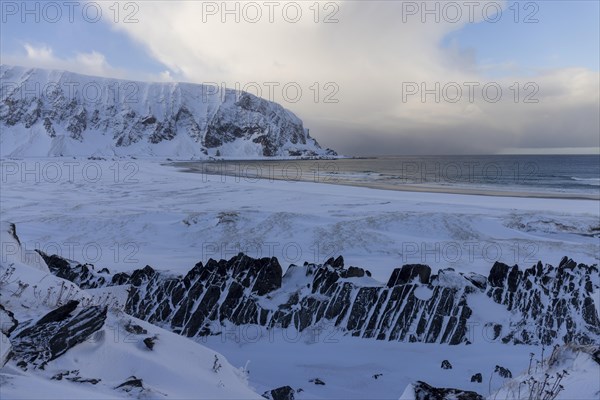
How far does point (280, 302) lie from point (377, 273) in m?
3.95

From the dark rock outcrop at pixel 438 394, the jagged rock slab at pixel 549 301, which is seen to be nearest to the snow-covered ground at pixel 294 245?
the jagged rock slab at pixel 549 301

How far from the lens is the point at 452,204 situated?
24547mm

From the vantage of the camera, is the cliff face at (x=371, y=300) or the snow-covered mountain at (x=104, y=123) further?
the snow-covered mountain at (x=104, y=123)

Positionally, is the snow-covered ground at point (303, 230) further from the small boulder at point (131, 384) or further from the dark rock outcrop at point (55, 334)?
the small boulder at point (131, 384)

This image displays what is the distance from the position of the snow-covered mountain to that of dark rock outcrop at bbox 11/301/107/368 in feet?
508

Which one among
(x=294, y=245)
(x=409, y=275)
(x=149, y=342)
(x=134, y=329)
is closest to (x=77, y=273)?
(x=134, y=329)

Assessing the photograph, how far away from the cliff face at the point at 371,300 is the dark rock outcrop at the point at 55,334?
4.62 metres

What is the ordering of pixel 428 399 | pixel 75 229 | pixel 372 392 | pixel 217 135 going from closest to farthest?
pixel 428 399 → pixel 372 392 → pixel 75 229 → pixel 217 135

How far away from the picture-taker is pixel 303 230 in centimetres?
1780

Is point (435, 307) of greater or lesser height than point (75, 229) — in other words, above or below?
below

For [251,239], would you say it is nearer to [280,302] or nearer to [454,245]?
[280,302]

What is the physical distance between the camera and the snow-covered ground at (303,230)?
568 inches

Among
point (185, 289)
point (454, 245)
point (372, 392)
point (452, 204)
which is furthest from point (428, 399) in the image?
point (452, 204)

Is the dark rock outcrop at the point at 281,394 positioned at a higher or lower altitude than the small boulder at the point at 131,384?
lower
